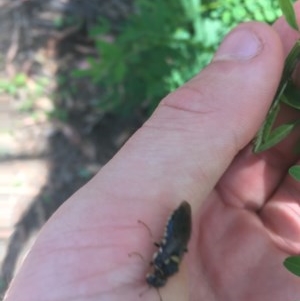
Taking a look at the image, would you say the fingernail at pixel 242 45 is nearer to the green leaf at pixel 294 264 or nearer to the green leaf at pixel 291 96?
the green leaf at pixel 291 96

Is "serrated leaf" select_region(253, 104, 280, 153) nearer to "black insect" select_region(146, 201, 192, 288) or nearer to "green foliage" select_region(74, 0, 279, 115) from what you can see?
"black insect" select_region(146, 201, 192, 288)

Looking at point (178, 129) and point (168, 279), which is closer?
point (168, 279)

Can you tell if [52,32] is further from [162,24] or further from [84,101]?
[162,24]

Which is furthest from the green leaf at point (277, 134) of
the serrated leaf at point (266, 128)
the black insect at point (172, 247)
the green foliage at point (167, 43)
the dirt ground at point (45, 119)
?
the dirt ground at point (45, 119)

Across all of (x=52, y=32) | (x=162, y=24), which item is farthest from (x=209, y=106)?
(x=52, y=32)

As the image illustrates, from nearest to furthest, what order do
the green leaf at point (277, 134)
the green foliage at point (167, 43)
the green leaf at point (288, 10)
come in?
the green leaf at point (288, 10)
the green leaf at point (277, 134)
the green foliage at point (167, 43)

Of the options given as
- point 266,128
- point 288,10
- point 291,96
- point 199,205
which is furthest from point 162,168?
point 288,10

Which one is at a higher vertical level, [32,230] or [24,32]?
[24,32]

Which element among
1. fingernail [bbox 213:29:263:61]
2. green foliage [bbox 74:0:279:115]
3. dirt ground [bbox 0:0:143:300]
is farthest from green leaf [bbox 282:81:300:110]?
dirt ground [bbox 0:0:143:300]
